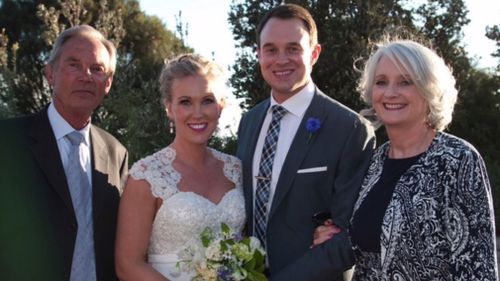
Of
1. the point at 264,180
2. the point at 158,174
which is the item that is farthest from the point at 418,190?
the point at 158,174

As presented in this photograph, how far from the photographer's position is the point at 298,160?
4504 mm

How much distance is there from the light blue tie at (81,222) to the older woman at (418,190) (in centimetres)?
162

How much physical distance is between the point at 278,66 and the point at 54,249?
209 centimetres

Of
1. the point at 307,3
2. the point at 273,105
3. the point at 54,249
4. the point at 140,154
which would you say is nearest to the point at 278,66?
the point at 273,105

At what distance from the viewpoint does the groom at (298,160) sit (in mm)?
4246

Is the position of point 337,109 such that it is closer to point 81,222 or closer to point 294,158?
point 294,158

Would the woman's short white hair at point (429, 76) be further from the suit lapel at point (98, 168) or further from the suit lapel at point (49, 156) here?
the suit lapel at point (49, 156)

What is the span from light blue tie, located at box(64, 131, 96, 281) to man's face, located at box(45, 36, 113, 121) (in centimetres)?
37

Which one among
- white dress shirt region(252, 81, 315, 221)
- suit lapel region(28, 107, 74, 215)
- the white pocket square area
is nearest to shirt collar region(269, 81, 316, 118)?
white dress shirt region(252, 81, 315, 221)

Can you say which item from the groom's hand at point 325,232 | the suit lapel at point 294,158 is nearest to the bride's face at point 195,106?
the suit lapel at point 294,158

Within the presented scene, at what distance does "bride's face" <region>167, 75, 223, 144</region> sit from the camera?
444cm

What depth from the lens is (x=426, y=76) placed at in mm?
3928

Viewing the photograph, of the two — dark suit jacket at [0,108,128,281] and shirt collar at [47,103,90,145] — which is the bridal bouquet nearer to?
dark suit jacket at [0,108,128,281]

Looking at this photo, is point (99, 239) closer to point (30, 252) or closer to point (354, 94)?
point (30, 252)
